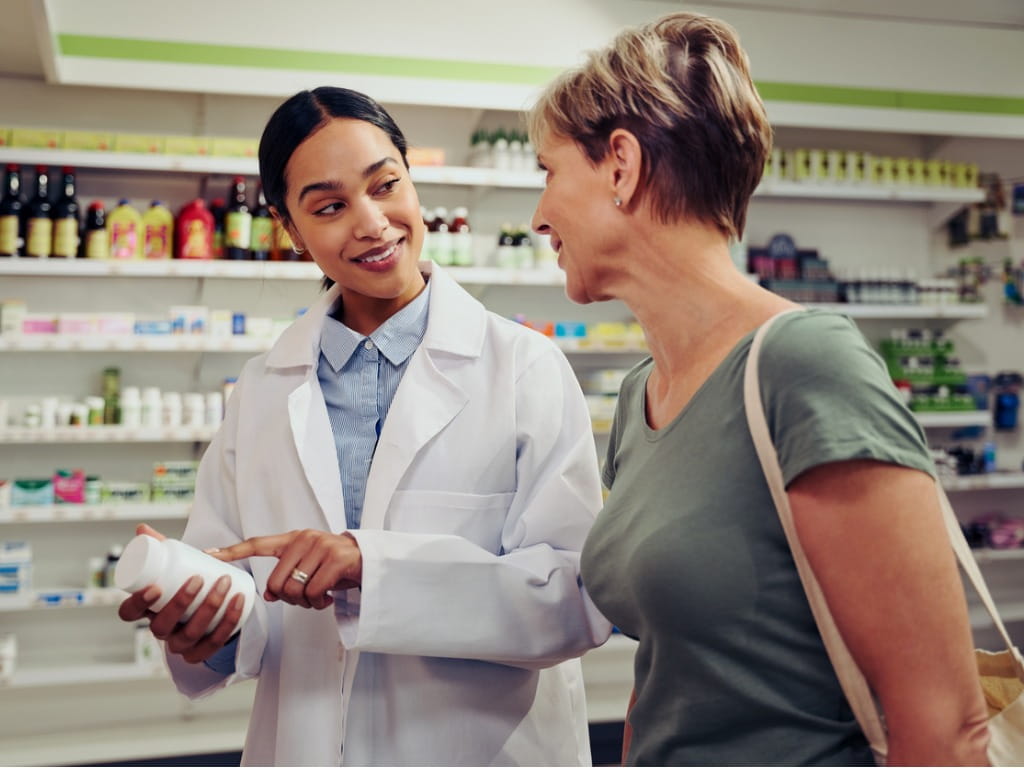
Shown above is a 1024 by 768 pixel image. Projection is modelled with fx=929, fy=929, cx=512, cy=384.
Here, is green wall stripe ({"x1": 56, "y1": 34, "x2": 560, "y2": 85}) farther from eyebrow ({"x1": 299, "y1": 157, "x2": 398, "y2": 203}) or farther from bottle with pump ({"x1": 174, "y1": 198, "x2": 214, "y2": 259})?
eyebrow ({"x1": 299, "y1": 157, "x2": 398, "y2": 203})

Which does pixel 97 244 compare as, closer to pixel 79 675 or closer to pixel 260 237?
pixel 260 237

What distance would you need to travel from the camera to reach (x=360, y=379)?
1.66m

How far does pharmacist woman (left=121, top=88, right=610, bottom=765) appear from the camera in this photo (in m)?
1.38

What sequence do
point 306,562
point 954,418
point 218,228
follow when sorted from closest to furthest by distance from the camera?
point 306,562 → point 218,228 → point 954,418

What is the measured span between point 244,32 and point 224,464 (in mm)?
3518

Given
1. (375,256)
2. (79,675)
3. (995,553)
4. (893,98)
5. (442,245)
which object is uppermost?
(893,98)

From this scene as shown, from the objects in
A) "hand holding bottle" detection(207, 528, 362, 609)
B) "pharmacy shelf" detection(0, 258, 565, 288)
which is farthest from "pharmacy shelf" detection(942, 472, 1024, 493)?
"hand holding bottle" detection(207, 528, 362, 609)

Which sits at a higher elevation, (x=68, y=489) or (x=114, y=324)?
(x=114, y=324)

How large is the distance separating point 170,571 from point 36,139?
3.56 metres

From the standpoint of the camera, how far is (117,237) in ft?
13.8

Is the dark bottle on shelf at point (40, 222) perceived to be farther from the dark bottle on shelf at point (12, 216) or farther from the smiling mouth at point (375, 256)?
the smiling mouth at point (375, 256)

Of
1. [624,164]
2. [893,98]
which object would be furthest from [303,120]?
[893,98]

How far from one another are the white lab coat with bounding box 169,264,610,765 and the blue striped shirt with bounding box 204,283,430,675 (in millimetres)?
35

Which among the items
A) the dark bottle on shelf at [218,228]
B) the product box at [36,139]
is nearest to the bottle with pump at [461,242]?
the dark bottle on shelf at [218,228]
